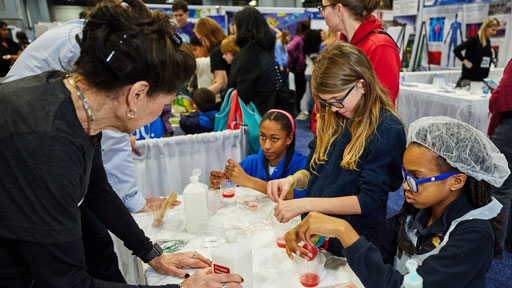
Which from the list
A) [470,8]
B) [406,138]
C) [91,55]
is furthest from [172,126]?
[470,8]

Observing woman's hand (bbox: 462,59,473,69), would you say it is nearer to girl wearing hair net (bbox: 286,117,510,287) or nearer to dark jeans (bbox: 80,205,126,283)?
girl wearing hair net (bbox: 286,117,510,287)

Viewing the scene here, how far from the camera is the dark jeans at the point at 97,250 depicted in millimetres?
1434

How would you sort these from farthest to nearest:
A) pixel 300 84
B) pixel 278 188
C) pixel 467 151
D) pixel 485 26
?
pixel 300 84 < pixel 485 26 < pixel 278 188 < pixel 467 151

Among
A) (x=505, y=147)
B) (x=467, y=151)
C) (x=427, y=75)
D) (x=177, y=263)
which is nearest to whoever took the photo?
(x=467, y=151)

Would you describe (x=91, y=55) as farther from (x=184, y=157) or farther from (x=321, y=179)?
(x=184, y=157)

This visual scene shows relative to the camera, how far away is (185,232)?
164 centimetres

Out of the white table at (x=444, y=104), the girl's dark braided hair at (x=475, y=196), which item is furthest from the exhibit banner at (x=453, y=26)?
the girl's dark braided hair at (x=475, y=196)

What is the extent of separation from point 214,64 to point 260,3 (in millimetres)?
9646

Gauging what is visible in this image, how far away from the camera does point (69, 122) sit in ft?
2.78

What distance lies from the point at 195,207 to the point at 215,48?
2.77m

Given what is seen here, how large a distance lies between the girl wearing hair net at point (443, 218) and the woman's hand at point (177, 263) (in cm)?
34

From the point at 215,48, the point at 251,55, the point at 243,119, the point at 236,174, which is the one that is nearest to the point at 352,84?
the point at 236,174

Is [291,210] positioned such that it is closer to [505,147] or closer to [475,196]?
[475,196]

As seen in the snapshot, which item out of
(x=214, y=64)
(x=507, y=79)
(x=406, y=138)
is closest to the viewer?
(x=406, y=138)
